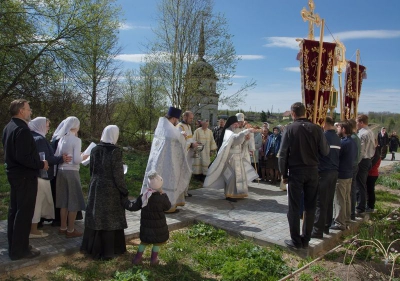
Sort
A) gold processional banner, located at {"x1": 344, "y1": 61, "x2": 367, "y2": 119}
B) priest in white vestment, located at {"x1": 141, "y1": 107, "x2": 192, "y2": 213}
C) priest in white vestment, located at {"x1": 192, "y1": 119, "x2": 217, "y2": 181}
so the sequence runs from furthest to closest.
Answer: priest in white vestment, located at {"x1": 192, "y1": 119, "x2": 217, "y2": 181} < gold processional banner, located at {"x1": 344, "y1": 61, "x2": 367, "y2": 119} < priest in white vestment, located at {"x1": 141, "y1": 107, "x2": 192, "y2": 213}

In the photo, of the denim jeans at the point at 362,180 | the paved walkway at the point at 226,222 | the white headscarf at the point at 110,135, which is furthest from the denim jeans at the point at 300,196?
the denim jeans at the point at 362,180

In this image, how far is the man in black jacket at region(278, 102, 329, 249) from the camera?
4.84 meters

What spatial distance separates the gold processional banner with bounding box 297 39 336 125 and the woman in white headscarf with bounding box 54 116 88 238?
446cm

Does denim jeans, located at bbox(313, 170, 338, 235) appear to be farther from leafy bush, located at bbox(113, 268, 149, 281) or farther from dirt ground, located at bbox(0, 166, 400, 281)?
leafy bush, located at bbox(113, 268, 149, 281)

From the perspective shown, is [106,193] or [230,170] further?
[230,170]

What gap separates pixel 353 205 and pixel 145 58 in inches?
530

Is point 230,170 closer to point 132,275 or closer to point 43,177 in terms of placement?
point 43,177

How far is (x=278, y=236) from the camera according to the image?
5.50 metres

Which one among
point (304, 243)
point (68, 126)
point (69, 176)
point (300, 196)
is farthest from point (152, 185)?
point (304, 243)

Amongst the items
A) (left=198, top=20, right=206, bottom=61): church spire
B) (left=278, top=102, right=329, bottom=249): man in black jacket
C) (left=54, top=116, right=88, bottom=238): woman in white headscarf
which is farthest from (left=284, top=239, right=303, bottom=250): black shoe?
(left=198, top=20, right=206, bottom=61): church spire

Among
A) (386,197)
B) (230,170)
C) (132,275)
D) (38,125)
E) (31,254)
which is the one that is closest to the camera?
(132,275)

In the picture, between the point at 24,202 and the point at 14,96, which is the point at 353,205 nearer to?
the point at 24,202

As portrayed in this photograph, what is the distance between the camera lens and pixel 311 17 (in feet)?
23.5

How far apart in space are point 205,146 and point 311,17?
443 cm
